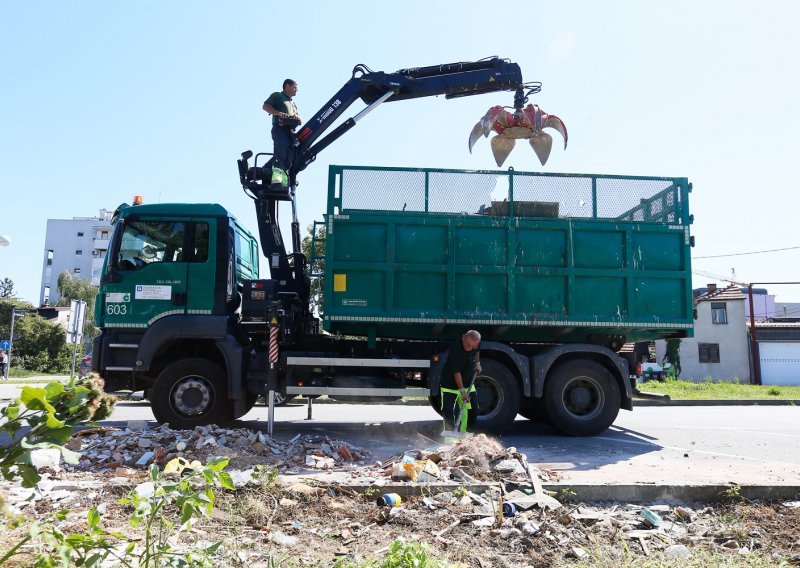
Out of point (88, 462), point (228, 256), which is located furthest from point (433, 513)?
point (228, 256)

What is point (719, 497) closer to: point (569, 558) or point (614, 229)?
point (569, 558)

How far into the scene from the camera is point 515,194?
7766 millimetres

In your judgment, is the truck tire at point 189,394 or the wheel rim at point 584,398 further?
the wheel rim at point 584,398

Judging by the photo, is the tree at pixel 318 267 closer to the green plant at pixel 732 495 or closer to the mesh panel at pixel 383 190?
the mesh panel at pixel 383 190

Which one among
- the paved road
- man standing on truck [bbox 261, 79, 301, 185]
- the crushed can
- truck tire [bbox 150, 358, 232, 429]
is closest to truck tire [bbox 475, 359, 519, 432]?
the paved road

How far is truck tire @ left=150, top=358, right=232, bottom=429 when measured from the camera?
23.4 feet

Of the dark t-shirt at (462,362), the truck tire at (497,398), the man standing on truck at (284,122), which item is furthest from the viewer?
the man standing on truck at (284,122)

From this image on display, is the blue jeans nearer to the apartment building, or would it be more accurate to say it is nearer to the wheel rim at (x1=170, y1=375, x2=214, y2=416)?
the wheel rim at (x1=170, y1=375, x2=214, y2=416)

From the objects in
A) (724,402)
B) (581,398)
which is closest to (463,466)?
(581,398)

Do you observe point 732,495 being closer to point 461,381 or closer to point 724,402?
point 461,381

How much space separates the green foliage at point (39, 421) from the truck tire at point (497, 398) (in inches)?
250

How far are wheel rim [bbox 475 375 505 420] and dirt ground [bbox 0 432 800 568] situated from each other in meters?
2.82

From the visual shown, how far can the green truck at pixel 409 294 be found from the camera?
7262mm

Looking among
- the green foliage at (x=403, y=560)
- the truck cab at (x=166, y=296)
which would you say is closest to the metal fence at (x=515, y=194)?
the truck cab at (x=166, y=296)
